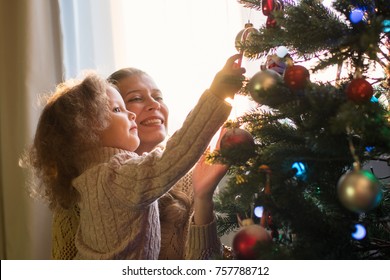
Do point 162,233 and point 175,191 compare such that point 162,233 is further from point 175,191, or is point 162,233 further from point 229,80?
point 229,80

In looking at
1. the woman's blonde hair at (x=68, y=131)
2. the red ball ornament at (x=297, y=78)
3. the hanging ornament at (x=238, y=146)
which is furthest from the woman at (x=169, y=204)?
the red ball ornament at (x=297, y=78)

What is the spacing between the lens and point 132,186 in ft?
2.96

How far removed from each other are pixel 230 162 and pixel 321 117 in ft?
0.56

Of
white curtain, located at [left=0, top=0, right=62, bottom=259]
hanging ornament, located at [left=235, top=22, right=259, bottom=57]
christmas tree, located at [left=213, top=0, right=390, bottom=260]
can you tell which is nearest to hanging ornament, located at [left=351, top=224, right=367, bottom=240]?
christmas tree, located at [left=213, top=0, right=390, bottom=260]

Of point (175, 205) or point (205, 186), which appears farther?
point (175, 205)

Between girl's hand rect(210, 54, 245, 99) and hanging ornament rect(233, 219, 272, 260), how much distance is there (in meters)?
0.26

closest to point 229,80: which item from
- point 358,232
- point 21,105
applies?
point 358,232

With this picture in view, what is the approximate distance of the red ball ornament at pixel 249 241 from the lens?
2.25ft

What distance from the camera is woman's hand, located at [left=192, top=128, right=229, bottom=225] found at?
3.23ft

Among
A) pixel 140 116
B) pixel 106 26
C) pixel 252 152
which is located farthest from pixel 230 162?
pixel 106 26

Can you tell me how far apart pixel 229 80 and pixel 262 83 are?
0.32ft

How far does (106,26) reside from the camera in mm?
1613

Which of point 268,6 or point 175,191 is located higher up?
point 268,6
